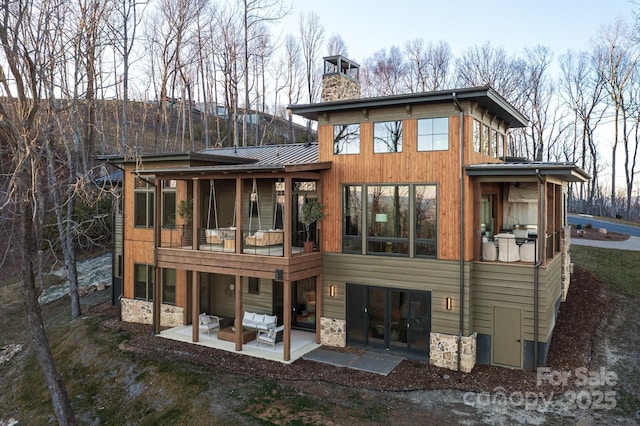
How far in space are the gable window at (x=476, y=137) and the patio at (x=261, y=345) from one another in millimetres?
6901

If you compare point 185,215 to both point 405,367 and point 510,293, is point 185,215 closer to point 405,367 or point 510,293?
point 405,367

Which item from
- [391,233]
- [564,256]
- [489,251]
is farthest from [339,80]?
[564,256]

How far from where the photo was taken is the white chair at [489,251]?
1104cm

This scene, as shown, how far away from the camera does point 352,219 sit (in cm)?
1209

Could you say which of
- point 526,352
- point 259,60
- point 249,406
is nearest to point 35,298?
point 249,406

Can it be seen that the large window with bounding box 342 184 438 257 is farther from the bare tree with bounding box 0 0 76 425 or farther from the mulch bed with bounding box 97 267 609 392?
the bare tree with bounding box 0 0 76 425

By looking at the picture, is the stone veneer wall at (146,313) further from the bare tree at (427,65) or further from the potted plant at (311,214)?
the bare tree at (427,65)

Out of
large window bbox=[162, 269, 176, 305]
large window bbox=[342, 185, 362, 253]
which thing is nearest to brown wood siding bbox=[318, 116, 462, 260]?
large window bbox=[342, 185, 362, 253]

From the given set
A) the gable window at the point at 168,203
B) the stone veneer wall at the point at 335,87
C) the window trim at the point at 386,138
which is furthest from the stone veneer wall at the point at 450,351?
the gable window at the point at 168,203

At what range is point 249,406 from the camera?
28.8 feet

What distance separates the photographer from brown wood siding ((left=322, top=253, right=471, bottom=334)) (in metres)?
10.8

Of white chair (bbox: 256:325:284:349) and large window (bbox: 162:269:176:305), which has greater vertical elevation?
large window (bbox: 162:269:176:305)

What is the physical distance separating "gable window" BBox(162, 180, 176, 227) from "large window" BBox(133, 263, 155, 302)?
5.81ft

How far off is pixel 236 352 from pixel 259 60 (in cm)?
2319
